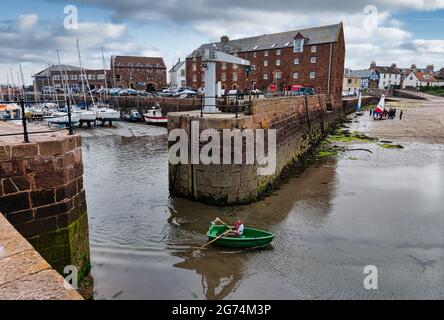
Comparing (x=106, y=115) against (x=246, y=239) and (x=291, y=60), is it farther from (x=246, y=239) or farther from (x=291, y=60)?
(x=246, y=239)

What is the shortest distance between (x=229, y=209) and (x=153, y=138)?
2033cm

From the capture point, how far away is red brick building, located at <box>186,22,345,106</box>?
132 ft

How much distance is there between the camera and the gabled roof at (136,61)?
75812 millimetres

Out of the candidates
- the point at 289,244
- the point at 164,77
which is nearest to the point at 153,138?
the point at 289,244

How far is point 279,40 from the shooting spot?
→ 1837 inches

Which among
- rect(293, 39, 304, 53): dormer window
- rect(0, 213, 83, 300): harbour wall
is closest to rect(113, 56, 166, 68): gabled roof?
rect(293, 39, 304, 53): dormer window

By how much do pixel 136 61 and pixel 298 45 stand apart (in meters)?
45.9

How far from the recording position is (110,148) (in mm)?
25547

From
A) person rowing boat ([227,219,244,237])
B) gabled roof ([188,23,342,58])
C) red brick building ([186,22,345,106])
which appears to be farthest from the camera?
gabled roof ([188,23,342,58])

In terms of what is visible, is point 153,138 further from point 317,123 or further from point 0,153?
point 0,153

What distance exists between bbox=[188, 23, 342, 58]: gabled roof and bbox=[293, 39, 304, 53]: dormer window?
533mm

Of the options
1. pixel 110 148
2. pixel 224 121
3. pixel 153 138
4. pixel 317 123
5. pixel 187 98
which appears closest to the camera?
pixel 224 121

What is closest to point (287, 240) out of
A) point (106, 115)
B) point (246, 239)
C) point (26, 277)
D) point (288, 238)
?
point (288, 238)

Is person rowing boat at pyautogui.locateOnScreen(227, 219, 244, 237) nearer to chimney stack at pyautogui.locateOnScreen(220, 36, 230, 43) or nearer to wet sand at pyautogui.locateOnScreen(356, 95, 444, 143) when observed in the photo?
wet sand at pyautogui.locateOnScreen(356, 95, 444, 143)
